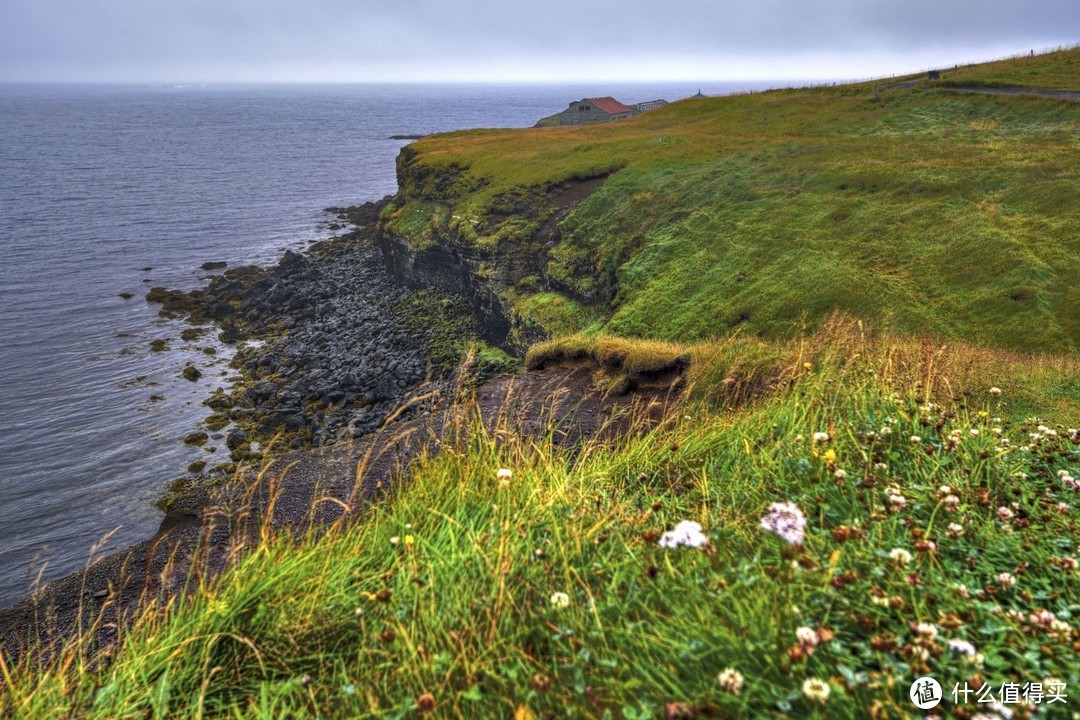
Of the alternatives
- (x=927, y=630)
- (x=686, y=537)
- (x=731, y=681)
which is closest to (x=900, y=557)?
(x=927, y=630)

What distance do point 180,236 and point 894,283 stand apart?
6306cm

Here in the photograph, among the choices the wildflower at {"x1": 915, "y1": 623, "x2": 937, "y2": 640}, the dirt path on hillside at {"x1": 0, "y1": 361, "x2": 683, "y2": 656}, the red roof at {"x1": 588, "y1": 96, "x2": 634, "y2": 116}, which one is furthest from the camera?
the red roof at {"x1": 588, "y1": 96, "x2": 634, "y2": 116}

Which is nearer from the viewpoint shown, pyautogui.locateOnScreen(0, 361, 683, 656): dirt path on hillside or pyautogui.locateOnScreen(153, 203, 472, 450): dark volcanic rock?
pyautogui.locateOnScreen(0, 361, 683, 656): dirt path on hillside

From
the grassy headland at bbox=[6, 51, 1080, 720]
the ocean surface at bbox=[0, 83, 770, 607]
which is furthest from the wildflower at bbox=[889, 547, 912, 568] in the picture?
the ocean surface at bbox=[0, 83, 770, 607]

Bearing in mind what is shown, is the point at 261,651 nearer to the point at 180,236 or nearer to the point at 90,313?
the point at 90,313

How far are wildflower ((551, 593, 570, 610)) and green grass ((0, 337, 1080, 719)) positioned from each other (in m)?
0.05

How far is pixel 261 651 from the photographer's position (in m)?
4.15

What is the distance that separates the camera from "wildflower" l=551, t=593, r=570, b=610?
366 cm

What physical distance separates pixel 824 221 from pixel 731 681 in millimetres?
26150

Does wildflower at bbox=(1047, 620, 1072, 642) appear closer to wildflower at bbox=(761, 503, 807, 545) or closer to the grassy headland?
the grassy headland

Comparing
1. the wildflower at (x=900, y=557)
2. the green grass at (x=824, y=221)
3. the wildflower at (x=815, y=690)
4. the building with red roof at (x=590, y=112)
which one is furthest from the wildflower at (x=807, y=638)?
the building with red roof at (x=590, y=112)

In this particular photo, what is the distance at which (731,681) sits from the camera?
2.85 metres

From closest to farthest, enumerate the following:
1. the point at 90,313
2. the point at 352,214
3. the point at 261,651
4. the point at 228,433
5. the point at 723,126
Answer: the point at 261,651, the point at 228,433, the point at 90,313, the point at 723,126, the point at 352,214

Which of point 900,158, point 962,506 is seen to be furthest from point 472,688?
point 900,158
